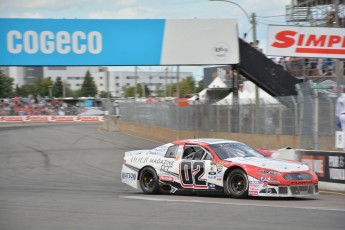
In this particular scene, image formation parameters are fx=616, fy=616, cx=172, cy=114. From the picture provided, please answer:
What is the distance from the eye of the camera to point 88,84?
502 feet

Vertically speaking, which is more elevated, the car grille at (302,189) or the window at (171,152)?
the window at (171,152)

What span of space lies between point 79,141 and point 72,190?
19.2m

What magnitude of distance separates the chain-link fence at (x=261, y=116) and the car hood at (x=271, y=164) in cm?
460

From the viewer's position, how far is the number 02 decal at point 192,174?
1290 centimetres

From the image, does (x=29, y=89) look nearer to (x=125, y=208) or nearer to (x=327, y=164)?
(x=327, y=164)

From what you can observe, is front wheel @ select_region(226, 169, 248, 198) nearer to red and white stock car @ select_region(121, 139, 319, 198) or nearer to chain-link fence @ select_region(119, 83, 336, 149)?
red and white stock car @ select_region(121, 139, 319, 198)

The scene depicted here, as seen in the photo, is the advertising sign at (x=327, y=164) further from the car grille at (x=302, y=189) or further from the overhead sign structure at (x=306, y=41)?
the overhead sign structure at (x=306, y=41)

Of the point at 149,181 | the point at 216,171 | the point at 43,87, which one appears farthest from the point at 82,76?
the point at 216,171

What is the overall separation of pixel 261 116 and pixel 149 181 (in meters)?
11.6

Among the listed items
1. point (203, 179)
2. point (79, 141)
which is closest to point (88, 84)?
point (79, 141)

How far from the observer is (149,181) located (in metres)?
14.1

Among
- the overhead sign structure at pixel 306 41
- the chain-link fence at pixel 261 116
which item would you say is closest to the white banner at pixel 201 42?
the chain-link fence at pixel 261 116

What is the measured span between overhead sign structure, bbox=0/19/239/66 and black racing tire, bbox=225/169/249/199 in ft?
37.9

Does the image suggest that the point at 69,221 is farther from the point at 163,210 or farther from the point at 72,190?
the point at 72,190
